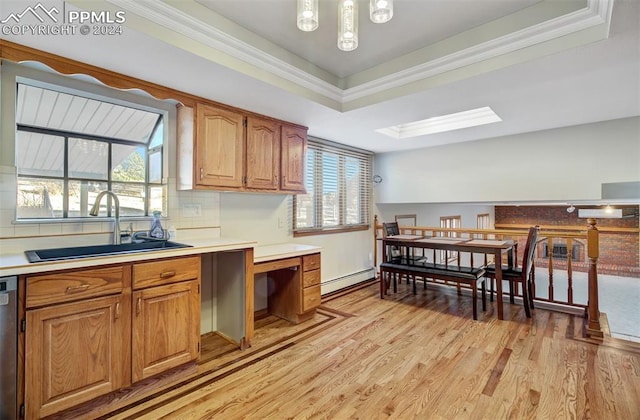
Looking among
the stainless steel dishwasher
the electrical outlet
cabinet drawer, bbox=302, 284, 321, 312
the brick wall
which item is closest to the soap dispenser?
the electrical outlet

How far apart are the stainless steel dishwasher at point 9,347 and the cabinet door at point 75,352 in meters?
0.04

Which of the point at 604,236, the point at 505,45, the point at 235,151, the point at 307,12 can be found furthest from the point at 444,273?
the point at 604,236

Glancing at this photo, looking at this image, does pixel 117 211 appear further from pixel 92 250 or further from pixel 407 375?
pixel 407 375

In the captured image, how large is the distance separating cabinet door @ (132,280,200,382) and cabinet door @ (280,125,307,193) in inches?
56.7

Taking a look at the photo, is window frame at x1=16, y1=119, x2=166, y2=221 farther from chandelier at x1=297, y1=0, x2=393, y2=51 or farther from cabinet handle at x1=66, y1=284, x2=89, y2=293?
chandelier at x1=297, y1=0, x2=393, y2=51

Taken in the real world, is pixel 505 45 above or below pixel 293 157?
above

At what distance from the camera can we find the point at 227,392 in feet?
6.24

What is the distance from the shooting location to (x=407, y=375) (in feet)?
6.89

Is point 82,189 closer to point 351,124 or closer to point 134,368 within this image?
point 134,368

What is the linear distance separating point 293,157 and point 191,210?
1178mm

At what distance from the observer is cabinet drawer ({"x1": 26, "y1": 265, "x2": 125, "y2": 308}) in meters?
1.49

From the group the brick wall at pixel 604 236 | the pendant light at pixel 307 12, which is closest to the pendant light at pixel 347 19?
the pendant light at pixel 307 12

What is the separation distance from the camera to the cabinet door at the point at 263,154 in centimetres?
279

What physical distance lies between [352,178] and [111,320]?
11.6ft
